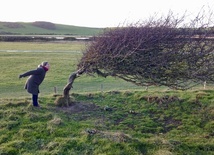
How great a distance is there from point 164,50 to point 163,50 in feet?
0.10

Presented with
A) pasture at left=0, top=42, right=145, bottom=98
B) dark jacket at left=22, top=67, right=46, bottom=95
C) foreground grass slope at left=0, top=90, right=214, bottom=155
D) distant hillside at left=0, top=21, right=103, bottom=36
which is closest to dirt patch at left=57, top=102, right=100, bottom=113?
foreground grass slope at left=0, top=90, right=214, bottom=155

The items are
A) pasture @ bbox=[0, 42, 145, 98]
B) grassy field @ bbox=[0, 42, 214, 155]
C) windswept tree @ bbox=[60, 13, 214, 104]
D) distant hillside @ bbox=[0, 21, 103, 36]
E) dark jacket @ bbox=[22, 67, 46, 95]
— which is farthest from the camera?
distant hillside @ bbox=[0, 21, 103, 36]

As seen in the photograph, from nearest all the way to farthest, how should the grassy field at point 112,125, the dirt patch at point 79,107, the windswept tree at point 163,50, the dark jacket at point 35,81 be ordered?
the grassy field at point 112,125
the windswept tree at point 163,50
the dark jacket at point 35,81
the dirt patch at point 79,107

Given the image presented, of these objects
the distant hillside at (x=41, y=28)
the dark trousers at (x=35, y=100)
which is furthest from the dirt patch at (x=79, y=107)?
the distant hillside at (x=41, y=28)

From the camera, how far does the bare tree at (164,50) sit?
7.80m

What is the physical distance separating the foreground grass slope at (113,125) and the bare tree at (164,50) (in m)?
1.26

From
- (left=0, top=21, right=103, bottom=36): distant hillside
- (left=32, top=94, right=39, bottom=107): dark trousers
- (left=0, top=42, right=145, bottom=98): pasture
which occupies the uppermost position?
(left=0, top=21, right=103, bottom=36): distant hillside

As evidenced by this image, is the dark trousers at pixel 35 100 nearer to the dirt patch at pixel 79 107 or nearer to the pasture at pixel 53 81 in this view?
the dirt patch at pixel 79 107

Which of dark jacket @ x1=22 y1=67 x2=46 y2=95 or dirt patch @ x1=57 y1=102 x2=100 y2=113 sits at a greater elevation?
dark jacket @ x1=22 y1=67 x2=46 y2=95

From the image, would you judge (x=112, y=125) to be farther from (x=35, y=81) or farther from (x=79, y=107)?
(x=35, y=81)

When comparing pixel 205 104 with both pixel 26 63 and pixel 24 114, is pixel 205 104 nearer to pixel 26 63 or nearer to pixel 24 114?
pixel 24 114

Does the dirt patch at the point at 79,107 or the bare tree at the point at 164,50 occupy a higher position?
the bare tree at the point at 164,50

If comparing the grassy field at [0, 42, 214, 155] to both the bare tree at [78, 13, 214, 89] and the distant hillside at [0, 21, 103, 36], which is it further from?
the distant hillside at [0, 21, 103, 36]

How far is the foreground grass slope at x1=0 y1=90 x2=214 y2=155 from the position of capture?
20.0 ft
